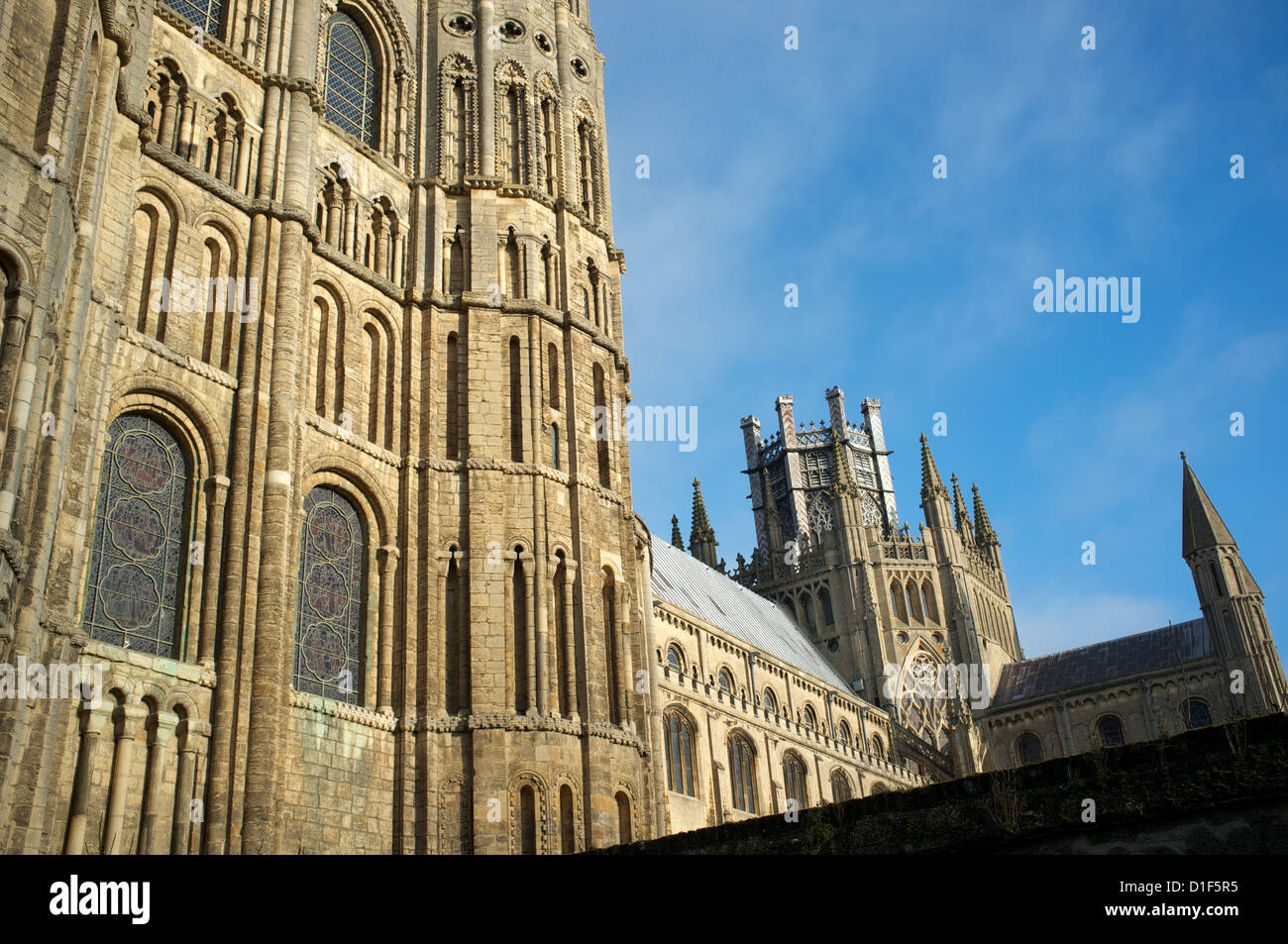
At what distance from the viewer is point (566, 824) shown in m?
22.5

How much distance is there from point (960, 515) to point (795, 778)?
34415 millimetres

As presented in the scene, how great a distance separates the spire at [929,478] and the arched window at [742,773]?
1329 inches

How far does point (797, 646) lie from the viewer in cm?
7175

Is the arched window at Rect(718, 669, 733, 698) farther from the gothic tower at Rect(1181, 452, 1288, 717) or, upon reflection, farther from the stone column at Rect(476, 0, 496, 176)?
the stone column at Rect(476, 0, 496, 176)

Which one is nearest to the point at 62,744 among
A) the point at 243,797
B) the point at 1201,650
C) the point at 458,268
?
the point at 243,797

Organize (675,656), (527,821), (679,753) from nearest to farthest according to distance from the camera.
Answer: (527,821), (679,753), (675,656)

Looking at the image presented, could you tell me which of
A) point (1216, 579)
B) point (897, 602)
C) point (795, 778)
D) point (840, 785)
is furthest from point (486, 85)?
point (1216, 579)

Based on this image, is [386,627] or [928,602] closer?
[386,627]

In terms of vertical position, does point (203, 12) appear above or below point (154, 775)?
above

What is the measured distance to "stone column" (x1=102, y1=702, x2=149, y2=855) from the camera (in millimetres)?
17438

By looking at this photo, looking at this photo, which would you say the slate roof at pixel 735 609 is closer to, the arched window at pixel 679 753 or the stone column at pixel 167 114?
the arched window at pixel 679 753

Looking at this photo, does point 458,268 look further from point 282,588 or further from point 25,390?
point 25,390

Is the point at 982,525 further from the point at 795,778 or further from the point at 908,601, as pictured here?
the point at 795,778
